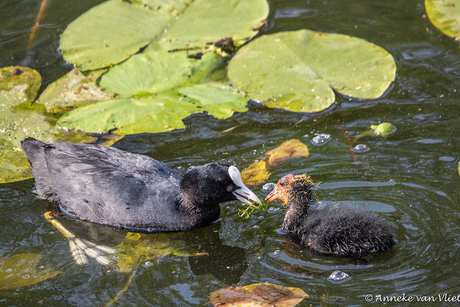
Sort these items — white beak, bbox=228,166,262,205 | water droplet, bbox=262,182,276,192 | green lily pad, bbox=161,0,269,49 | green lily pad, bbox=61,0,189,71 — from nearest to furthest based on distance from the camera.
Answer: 1. white beak, bbox=228,166,262,205
2. water droplet, bbox=262,182,276,192
3. green lily pad, bbox=61,0,189,71
4. green lily pad, bbox=161,0,269,49

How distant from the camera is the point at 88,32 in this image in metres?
6.17

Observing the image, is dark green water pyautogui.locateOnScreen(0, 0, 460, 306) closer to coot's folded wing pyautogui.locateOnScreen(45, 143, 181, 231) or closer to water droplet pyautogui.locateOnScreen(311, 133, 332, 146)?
water droplet pyautogui.locateOnScreen(311, 133, 332, 146)

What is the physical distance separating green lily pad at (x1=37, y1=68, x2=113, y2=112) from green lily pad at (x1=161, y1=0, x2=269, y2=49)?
41.5 inches

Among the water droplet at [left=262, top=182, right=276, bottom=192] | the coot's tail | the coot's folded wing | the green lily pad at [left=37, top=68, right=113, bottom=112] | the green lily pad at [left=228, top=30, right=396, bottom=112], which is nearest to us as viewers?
the coot's folded wing

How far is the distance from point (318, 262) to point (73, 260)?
1871mm

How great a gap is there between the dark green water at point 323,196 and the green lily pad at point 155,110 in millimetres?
176

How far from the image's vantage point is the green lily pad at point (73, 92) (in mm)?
5453

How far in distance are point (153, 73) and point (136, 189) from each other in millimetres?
1919

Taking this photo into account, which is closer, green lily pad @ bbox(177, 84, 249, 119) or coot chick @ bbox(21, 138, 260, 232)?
coot chick @ bbox(21, 138, 260, 232)

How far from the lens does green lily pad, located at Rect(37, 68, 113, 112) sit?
17.9 feet

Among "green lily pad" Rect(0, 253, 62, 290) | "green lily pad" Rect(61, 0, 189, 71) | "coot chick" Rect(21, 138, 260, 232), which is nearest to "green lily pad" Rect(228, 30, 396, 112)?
"green lily pad" Rect(61, 0, 189, 71)

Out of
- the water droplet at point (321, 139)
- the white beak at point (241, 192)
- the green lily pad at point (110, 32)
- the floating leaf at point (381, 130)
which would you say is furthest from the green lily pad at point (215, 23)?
the white beak at point (241, 192)

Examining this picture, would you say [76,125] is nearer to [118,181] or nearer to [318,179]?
[118,181]

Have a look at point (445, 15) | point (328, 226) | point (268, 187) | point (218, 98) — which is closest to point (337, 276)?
point (328, 226)
